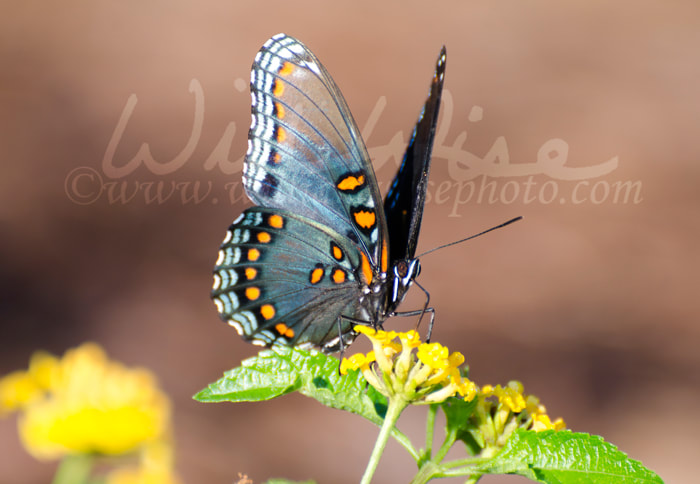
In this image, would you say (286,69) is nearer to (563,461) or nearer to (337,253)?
(337,253)

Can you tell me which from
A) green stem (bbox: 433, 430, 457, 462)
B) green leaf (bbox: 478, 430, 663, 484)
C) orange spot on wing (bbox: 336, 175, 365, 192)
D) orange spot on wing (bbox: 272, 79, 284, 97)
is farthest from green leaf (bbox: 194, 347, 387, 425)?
orange spot on wing (bbox: 272, 79, 284, 97)

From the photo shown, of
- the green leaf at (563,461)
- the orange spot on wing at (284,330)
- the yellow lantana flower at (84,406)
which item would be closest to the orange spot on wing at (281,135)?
the orange spot on wing at (284,330)

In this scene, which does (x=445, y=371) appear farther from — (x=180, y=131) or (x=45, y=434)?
(x=180, y=131)

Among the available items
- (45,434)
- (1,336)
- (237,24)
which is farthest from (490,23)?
(45,434)

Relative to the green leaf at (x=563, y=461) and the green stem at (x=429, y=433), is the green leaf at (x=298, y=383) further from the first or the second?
the green leaf at (x=563, y=461)

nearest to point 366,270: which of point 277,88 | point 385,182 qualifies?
point 277,88

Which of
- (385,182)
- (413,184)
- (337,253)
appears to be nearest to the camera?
(413,184)
